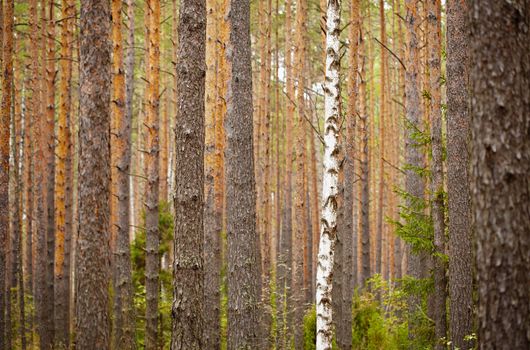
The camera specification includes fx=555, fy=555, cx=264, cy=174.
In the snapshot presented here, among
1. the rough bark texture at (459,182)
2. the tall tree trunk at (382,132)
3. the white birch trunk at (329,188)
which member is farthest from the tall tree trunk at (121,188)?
the tall tree trunk at (382,132)

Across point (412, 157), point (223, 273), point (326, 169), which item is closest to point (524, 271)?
point (326, 169)

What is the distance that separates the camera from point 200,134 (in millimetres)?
5797

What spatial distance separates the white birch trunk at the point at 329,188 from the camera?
6.31 metres

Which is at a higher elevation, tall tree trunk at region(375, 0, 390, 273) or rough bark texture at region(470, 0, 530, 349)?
tall tree trunk at region(375, 0, 390, 273)

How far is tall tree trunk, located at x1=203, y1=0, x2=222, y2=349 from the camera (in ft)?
31.0

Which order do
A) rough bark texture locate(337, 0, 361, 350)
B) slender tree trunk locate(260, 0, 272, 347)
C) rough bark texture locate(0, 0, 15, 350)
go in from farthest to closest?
slender tree trunk locate(260, 0, 272, 347), rough bark texture locate(337, 0, 361, 350), rough bark texture locate(0, 0, 15, 350)

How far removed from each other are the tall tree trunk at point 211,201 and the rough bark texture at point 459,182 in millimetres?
4032

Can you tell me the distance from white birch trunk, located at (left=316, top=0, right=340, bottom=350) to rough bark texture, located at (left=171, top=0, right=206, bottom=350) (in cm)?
144

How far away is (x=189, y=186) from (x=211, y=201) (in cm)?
416

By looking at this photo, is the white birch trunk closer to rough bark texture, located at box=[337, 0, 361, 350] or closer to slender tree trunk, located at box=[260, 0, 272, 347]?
rough bark texture, located at box=[337, 0, 361, 350]

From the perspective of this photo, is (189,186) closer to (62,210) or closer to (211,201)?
(211,201)

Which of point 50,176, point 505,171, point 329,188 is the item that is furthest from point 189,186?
point 50,176

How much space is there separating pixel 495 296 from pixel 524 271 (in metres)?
0.24

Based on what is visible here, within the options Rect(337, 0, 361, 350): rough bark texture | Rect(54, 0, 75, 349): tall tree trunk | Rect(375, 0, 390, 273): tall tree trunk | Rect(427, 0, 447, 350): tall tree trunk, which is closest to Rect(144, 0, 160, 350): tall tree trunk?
Rect(54, 0, 75, 349): tall tree trunk
